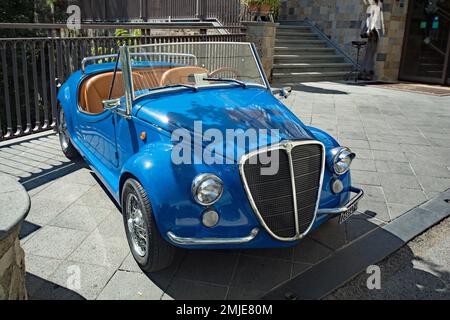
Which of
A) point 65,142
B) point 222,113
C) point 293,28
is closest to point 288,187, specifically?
point 222,113

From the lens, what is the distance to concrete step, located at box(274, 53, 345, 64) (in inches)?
477

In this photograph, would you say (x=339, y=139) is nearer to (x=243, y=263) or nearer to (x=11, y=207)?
(x=243, y=263)

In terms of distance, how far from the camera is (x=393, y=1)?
39.4ft

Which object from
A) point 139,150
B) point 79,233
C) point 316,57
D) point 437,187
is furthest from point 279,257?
point 316,57

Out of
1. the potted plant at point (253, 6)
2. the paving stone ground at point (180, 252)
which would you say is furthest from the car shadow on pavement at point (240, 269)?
the potted plant at point (253, 6)

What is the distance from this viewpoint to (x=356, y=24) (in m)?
12.8

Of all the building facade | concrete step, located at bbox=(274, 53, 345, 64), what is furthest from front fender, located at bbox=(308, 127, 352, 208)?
the building facade

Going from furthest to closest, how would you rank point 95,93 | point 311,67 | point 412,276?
point 311,67 < point 95,93 < point 412,276

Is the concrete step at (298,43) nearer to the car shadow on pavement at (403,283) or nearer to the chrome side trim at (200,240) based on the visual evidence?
the car shadow on pavement at (403,283)

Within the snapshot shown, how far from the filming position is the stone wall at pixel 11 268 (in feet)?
6.68

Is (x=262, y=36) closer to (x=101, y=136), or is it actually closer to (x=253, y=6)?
(x=253, y=6)

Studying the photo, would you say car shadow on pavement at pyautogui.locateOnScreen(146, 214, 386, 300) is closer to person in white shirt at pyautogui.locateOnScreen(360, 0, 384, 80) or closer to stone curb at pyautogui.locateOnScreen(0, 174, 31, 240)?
stone curb at pyautogui.locateOnScreen(0, 174, 31, 240)

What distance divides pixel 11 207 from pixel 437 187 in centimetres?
437

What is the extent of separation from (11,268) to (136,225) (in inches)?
40.0
